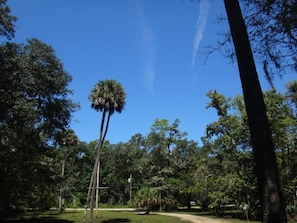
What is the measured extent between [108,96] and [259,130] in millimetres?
28251

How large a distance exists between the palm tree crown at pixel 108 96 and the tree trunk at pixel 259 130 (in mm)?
27568

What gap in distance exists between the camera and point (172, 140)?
51906mm

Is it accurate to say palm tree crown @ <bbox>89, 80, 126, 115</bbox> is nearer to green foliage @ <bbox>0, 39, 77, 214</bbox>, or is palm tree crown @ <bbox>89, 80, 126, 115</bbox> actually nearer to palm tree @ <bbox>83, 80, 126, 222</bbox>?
palm tree @ <bbox>83, 80, 126, 222</bbox>

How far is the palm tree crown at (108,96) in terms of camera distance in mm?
31484

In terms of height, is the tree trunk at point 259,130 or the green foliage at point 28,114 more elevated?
the green foliage at point 28,114

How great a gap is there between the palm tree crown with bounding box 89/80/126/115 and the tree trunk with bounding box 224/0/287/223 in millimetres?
27568

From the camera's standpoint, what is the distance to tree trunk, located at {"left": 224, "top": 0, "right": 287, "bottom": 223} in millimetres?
3453

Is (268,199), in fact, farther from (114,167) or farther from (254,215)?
(114,167)

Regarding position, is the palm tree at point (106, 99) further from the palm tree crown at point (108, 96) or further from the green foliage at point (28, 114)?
the green foliage at point (28, 114)

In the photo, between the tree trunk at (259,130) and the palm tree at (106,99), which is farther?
the palm tree at (106,99)

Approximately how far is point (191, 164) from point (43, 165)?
3638cm

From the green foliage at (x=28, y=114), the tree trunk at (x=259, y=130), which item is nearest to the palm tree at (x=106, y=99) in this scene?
the green foliage at (x=28, y=114)

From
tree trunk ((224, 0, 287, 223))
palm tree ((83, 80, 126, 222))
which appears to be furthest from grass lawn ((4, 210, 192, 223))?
tree trunk ((224, 0, 287, 223))

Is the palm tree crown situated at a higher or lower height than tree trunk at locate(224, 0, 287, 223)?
higher
